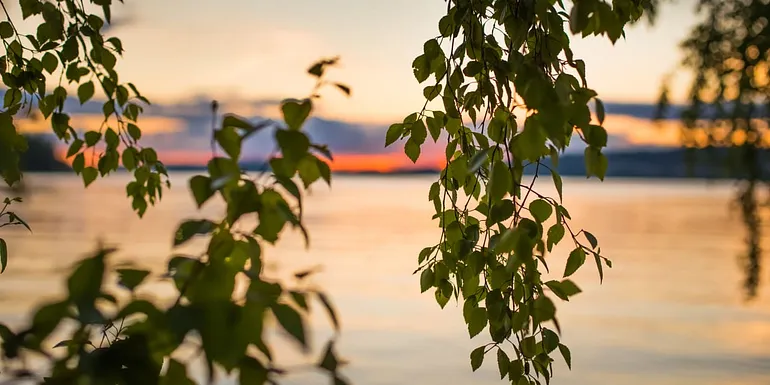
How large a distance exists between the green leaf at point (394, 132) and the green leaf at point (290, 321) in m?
0.70

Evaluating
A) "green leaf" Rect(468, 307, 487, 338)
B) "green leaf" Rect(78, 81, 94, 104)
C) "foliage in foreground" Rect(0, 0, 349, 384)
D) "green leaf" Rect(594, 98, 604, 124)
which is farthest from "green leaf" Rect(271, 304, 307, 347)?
"green leaf" Rect(78, 81, 94, 104)

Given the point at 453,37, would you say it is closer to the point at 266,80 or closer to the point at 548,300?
the point at 548,300

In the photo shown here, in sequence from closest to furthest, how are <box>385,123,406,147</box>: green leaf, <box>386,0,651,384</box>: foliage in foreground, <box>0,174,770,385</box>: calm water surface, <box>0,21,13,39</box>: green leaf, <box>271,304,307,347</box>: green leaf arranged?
1. <box>271,304,307,347</box>: green leaf
2. <box>386,0,651,384</box>: foliage in foreground
3. <box>385,123,406,147</box>: green leaf
4. <box>0,21,13,39</box>: green leaf
5. <box>0,174,770,385</box>: calm water surface

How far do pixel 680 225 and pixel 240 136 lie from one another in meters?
15.0

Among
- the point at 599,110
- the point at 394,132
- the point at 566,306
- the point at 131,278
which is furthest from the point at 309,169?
the point at 566,306

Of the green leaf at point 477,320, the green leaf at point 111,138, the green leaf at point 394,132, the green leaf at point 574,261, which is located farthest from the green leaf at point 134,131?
the green leaf at point 574,261

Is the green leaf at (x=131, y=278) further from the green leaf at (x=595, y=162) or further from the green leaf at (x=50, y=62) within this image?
the green leaf at (x=50, y=62)

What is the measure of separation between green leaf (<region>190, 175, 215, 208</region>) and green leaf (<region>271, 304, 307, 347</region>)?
0.10 m

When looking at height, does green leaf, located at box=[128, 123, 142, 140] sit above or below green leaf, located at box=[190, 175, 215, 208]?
below

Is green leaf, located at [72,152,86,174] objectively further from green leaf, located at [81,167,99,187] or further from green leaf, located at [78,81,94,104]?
green leaf, located at [78,81,94,104]

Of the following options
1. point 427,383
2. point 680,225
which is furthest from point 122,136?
point 680,225

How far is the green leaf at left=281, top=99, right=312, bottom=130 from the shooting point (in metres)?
0.60

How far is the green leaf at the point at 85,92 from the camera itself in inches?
60.6

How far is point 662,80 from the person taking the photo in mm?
2789
